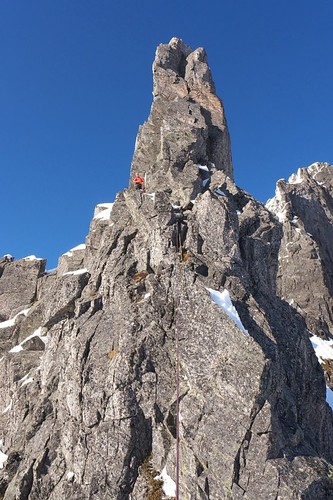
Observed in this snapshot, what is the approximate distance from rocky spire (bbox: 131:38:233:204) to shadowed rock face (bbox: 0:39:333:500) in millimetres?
350

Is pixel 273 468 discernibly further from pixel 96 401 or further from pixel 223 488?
pixel 96 401

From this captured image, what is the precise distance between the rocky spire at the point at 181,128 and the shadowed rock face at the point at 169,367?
35 cm

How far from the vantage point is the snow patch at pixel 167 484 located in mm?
21459

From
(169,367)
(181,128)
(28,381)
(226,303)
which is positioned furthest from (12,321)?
(181,128)

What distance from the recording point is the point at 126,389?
2494 cm

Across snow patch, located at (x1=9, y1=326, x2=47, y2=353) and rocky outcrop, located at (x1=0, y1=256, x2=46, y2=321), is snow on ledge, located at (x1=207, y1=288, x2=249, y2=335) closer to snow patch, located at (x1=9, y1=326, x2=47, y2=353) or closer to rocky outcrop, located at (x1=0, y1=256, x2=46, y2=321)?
snow patch, located at (x1=9, y1=326, x2=47, y2=353)

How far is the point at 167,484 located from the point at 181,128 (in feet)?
118

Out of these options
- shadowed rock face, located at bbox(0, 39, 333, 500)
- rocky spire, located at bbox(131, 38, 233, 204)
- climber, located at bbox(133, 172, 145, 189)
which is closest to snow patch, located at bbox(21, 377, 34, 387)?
shadowed rock face, located at bbox(0, 39, 333, 500)

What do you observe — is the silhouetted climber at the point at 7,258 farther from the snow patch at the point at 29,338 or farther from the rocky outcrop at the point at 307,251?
the rocky outcrop at the point at 307,251

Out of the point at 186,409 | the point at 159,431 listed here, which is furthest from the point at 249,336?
the point at 159,431

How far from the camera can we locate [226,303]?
87.3 ft

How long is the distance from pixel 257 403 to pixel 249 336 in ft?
12.9

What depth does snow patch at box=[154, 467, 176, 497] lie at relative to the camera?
70.4 feet

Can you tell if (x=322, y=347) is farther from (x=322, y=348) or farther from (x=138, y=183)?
(x=138, y=183)
